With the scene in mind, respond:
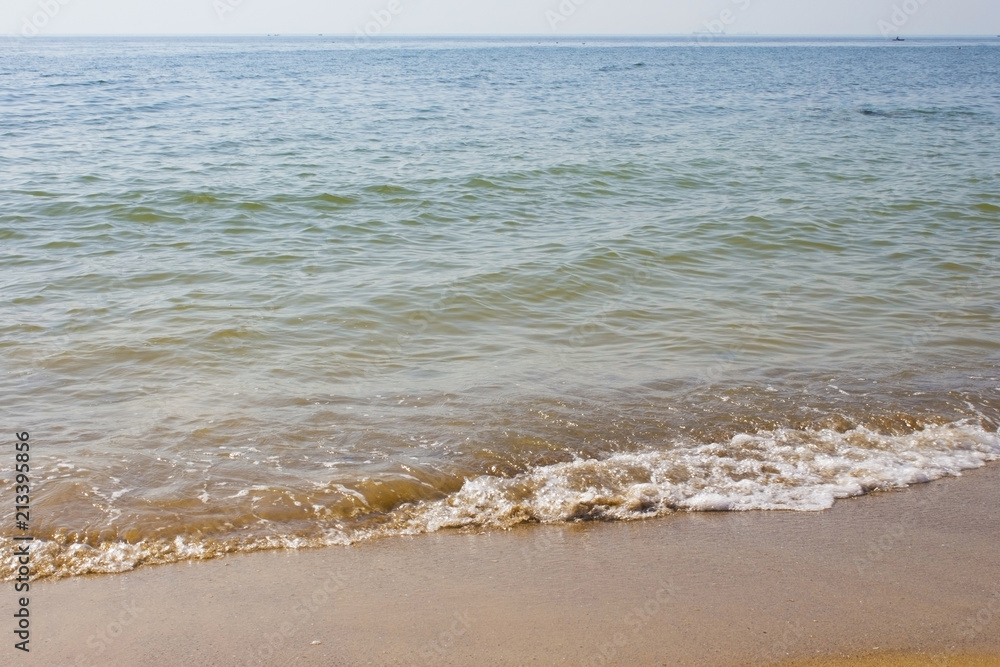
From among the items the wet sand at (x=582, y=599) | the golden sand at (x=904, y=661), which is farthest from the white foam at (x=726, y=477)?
the golden sand at (x=904, y=661)

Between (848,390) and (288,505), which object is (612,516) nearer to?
(288,505)

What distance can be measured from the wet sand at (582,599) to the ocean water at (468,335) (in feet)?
0.71

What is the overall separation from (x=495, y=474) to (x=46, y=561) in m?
2.31

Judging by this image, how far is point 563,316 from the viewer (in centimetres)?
743

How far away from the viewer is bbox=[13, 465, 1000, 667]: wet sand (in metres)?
3.08

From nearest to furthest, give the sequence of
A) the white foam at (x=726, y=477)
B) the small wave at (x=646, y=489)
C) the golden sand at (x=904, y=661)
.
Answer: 1. the golden sand at (x=904, y=661)
2. the small wave at (x=646, y=489)
3. the white foam at (x=726, y=477)

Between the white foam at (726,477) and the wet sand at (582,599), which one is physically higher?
the wet sand at (582,599)

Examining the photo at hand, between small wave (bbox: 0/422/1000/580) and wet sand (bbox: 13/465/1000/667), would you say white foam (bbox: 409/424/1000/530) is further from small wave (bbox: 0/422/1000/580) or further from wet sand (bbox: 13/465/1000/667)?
wet sand (bbox: 13/465/1000/667)

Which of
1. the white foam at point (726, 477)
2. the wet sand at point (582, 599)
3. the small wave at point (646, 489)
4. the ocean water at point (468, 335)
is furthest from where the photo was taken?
the ocean water at point (468, 335)

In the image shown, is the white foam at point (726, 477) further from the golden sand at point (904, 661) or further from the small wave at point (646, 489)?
the golden sand at point (904, 661)

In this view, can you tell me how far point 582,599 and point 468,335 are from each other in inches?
149

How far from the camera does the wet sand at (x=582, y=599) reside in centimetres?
308

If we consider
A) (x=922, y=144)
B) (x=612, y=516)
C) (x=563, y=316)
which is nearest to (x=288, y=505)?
(x=612, y=516)

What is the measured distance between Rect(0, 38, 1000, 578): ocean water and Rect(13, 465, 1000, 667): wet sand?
0.71 feet
